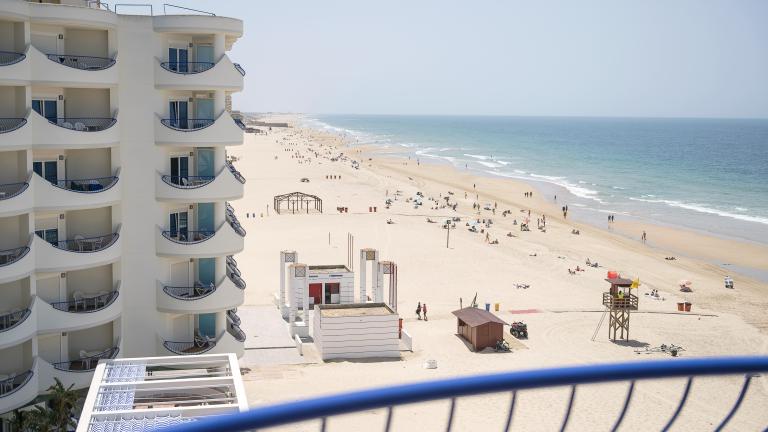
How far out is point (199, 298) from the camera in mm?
25719

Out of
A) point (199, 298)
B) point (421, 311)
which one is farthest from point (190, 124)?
point (421, 311)

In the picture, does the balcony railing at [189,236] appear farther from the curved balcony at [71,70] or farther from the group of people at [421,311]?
the group of people at [421,311]

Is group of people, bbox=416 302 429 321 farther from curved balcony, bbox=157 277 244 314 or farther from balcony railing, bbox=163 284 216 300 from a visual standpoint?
balcony railing, bbox=163 284 216 300

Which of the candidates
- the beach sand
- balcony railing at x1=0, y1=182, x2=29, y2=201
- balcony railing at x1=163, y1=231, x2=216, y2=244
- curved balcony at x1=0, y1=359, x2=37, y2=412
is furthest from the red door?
balcony railing at x1=0, y1=182, x2=29, y2=201

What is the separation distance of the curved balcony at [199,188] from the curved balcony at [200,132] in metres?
1.05

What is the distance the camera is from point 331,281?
41094 millimetres

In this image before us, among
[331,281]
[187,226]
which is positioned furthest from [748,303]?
[187,226]

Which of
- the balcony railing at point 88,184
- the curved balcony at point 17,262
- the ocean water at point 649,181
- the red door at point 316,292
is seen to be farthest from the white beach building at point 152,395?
the ocean water at point 649,181

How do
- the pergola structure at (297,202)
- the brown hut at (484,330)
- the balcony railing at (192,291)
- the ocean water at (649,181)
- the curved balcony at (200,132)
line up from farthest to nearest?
the ocean water at (649,181) → the pergola structure at (297,202) → the brown hut at (484,330) → the balcony railing at (192,291) → the curved balcony at (200,132)

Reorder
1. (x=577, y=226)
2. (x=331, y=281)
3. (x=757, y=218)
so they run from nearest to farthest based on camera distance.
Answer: (x=331, y=281)
(x=577, y=226)
(x=757, y=218)

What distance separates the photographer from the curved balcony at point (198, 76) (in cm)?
2431

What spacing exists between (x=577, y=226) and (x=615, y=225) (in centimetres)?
412

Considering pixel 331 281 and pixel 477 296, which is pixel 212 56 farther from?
pixel 477 296

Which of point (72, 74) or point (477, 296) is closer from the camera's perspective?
point (72, 74)
